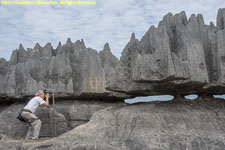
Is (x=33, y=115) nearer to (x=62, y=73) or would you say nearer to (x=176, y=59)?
(x=62, y=73)

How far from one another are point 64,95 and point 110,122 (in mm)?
5813

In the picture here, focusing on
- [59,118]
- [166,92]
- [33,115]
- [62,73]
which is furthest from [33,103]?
[166,92]

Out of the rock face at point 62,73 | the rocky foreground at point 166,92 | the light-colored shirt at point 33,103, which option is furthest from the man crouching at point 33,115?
the rock face at point 62,73

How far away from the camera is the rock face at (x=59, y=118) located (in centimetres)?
1301

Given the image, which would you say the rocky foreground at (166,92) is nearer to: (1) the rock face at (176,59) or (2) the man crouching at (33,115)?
(1) the rock face at (176,59)

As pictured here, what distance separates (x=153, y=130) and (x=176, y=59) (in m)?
2.24

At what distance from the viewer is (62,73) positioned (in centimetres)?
1423

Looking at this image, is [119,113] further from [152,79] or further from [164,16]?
[164,16]

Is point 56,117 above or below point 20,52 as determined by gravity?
below

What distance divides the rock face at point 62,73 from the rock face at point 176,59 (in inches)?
179

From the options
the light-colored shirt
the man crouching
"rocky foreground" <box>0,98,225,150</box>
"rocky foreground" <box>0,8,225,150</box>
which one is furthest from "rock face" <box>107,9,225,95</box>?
the man crouching

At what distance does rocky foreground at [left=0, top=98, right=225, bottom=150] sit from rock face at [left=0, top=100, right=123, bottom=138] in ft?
14.0

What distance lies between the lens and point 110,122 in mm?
8695

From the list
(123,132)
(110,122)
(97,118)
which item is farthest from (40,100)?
(123,132)
